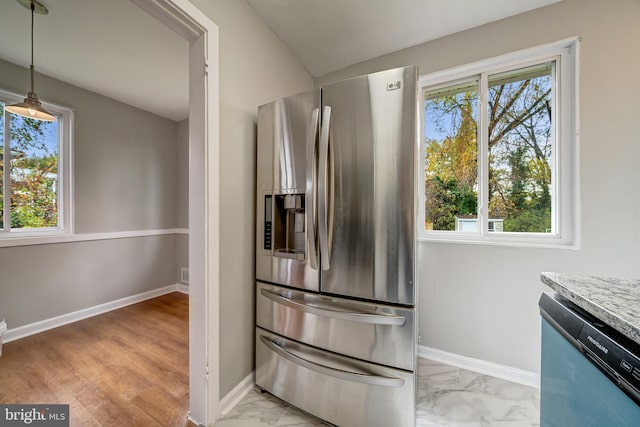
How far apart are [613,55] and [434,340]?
7.08ft

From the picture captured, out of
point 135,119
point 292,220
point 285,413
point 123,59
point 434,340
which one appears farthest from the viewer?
point 135,119

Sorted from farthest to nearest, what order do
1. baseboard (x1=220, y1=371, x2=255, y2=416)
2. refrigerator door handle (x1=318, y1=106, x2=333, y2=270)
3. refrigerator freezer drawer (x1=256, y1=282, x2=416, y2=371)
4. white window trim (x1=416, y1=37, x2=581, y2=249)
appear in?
white window trim (x1=416, y1=37, x2=581, y2=249) < baseboard (x1=220, y1=371, x2=255, y2=416) < refrigerator door handle (x1=318, y1=106, x2=333, y2=270) < refrigerator freezer drawer (x1=256, y1=282, x2=416, y2=371)

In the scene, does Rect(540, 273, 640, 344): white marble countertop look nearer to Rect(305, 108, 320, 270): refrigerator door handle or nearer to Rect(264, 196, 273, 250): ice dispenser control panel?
Rect(305, 108, 320, 270): refrigerator door handle

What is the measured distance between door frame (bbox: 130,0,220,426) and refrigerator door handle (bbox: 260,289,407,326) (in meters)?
0.38

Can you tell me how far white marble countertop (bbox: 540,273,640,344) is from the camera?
0.48 m

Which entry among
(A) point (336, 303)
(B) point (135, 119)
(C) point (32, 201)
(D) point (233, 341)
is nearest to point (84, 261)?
(C) point (32, 201)

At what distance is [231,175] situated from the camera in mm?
1436

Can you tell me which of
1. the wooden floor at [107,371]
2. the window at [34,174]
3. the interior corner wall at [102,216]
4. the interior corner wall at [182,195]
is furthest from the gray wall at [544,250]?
the window at [34,174]

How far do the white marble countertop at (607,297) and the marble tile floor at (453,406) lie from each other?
43.3 inches

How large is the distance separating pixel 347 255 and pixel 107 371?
2.03 metres

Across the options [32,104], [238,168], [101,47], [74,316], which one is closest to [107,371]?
[74,316]

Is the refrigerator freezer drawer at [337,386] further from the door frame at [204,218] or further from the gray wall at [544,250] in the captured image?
the gray wall at [544,250]

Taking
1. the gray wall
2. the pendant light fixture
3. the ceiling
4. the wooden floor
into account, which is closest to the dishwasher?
the gray wall

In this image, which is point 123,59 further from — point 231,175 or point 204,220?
point 204,220
